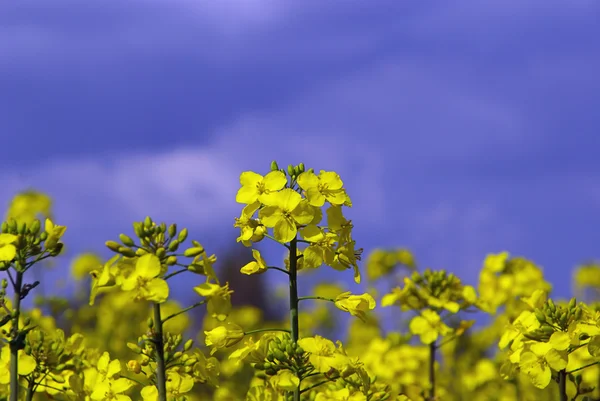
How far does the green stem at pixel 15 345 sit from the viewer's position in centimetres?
411

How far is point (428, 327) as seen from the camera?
21.4 feet

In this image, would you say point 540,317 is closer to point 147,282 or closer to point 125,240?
point 147,282

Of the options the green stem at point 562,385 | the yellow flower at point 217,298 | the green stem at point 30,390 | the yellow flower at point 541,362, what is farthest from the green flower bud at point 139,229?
the green stem at point 562,385

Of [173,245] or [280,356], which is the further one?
[173,245]

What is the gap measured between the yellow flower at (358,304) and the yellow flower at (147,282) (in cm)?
90

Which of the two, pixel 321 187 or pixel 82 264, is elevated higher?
pixel 82 264

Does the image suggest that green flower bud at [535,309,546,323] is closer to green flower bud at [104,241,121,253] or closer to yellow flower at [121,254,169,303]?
yellow flower at [121,254,169,303]

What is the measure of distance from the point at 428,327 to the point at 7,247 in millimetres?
3489

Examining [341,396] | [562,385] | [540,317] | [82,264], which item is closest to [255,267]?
[341,396]

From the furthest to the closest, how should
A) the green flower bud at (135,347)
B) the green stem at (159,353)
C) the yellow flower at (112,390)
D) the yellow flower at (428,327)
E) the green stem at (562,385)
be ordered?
the yellow flower at (428,327), the green stem at (562,385), the yellow flower at (112,390), the green flower bud at (135,347), the green stem at (159,353)

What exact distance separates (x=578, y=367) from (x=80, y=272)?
1248cm

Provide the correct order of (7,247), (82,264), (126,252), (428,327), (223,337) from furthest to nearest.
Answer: (82,264)
(428,327)
(7,247)
(223,337)
(126,252)

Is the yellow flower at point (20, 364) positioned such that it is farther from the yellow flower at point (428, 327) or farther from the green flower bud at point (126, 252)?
the yellow flower at point (428, 327)

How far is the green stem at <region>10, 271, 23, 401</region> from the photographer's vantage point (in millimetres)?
4105
